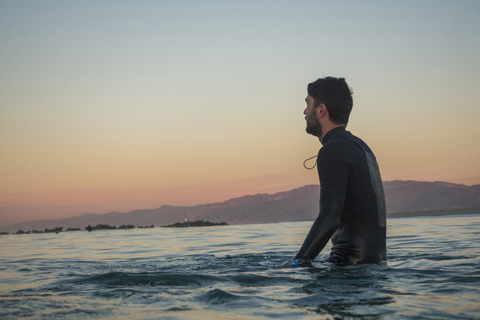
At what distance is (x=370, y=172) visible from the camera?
15.1 feet

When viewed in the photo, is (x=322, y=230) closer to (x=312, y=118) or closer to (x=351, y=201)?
(x=351, y=201)

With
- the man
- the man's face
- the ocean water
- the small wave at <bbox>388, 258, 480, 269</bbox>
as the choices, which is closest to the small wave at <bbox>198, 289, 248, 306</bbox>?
the ocean water

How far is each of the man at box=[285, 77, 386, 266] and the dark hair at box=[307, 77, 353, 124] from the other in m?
0.02

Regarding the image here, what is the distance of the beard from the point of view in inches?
197

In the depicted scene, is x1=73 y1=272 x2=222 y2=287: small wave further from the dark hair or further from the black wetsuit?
the dark hair

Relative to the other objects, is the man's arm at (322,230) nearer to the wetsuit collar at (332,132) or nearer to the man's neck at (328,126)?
the wetsuit collar at (332,132)

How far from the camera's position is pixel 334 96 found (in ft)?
15.8

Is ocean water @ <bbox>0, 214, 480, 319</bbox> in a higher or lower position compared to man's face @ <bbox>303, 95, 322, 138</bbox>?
lower

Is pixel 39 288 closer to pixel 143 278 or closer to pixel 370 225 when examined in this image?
pixel 143 278

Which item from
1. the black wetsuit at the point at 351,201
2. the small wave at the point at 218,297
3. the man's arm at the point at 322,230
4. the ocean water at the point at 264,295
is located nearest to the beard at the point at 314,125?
the black wetsuit at the point at 351,201

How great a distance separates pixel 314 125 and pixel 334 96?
415 mm

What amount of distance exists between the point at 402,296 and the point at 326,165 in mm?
1484

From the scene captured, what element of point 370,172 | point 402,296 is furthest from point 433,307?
point 370,172

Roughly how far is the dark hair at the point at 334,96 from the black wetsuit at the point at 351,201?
35 centimetres
